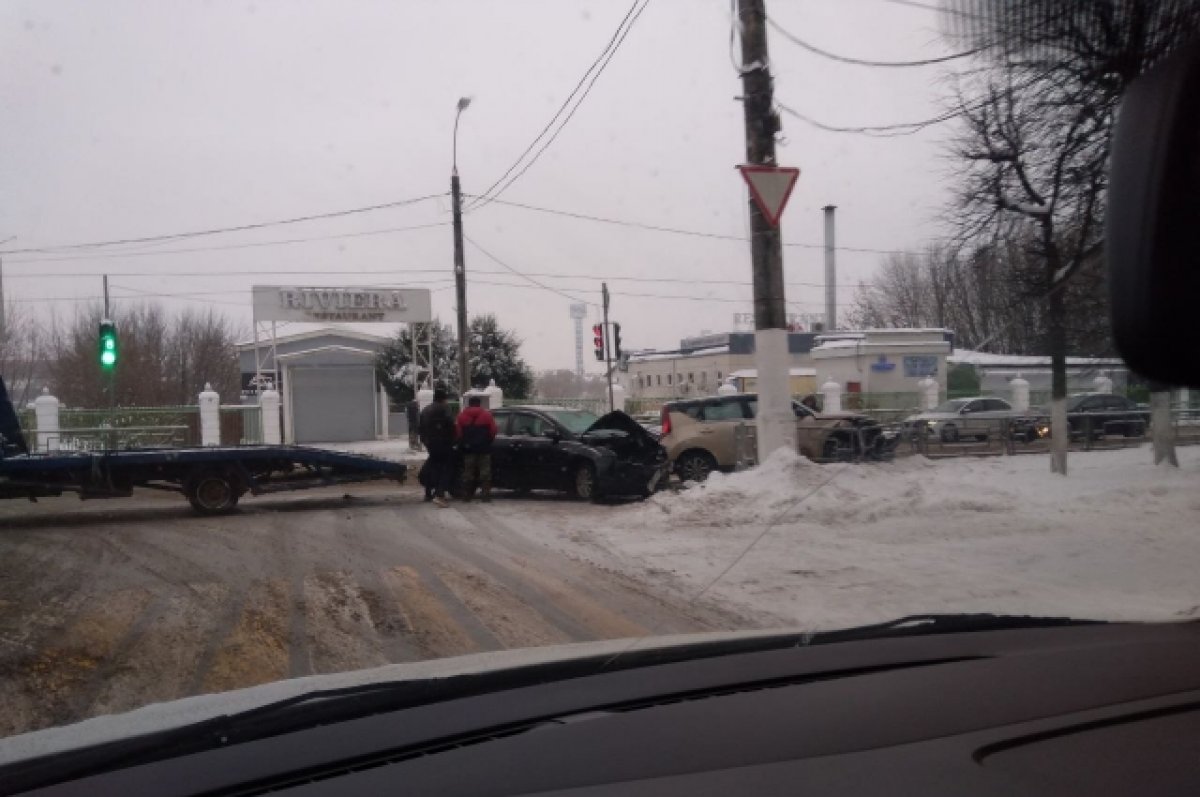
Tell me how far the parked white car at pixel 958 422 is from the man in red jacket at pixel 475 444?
6613 millimetres

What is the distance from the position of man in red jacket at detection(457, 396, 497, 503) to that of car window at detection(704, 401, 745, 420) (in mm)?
3776

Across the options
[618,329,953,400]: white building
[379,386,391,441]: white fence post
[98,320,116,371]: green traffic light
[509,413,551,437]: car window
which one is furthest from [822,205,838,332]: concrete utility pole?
[379,386,391,441]: white fence post

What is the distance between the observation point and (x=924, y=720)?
3.14m

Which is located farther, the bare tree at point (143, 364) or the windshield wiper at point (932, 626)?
the bare tree at point (143, 364)

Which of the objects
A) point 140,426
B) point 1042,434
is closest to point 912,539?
point 1042,434

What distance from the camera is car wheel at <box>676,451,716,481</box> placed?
660 inches

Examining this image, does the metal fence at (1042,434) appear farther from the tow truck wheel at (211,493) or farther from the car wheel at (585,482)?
the tow truck wheel at (211,493)

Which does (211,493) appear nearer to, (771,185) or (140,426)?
(771,185)

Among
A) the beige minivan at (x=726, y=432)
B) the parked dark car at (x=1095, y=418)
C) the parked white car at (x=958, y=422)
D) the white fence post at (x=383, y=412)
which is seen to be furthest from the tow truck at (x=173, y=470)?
the white fence post at (x=383, y=412)

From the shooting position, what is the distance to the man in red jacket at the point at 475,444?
14875 mm

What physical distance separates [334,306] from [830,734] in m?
29.7

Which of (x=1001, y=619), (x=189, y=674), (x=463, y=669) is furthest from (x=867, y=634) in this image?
(x=189, y=674)

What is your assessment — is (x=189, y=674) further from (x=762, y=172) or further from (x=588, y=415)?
(x=588, y=415)

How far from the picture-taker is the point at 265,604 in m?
7.95
